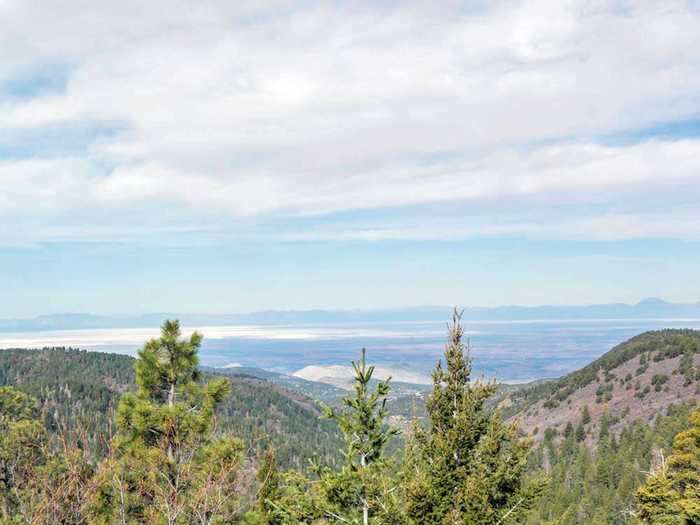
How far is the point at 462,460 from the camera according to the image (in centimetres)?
1783

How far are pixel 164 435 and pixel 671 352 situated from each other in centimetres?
20521

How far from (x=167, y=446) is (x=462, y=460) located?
34.8 ft

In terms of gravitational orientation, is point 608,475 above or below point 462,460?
below

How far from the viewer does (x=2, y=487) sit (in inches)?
1393

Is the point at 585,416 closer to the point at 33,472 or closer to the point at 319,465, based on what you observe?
the point at 33,472

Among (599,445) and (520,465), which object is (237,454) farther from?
(599,445)

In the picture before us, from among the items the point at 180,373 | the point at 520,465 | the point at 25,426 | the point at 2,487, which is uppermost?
the point at 180,373

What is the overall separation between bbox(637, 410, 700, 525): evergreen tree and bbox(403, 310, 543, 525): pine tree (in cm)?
1707

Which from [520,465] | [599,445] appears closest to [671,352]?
[599,445]

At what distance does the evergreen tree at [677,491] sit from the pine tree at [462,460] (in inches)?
672

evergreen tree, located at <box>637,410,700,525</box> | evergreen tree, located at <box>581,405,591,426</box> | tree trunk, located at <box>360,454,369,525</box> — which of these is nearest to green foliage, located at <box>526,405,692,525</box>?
→ evergreen tree, located at <box>581,405,591,426</box>

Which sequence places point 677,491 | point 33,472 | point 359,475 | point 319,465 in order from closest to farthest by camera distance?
point 359,475
point 319,465
point 33,472
point 677,491

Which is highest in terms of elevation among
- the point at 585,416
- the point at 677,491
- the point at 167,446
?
the point at 167,446

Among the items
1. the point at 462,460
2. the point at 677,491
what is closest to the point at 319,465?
the point at 462,460
